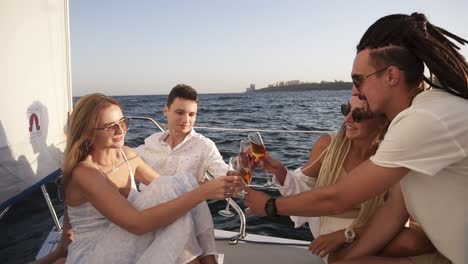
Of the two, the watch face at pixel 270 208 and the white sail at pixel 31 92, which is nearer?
the watch face at pixel 270 208

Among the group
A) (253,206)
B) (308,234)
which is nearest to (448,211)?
(253,206)

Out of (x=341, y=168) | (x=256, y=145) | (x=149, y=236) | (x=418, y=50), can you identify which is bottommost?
(x=149, y=236)

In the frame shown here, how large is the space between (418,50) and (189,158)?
7.04 ft

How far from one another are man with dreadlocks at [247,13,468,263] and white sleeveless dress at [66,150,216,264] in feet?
1.11

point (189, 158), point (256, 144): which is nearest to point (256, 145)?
point (256, 144)

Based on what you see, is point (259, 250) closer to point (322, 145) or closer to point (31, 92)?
point (322, 145)

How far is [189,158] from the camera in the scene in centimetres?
322

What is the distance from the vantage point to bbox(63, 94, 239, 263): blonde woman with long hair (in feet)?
5.57

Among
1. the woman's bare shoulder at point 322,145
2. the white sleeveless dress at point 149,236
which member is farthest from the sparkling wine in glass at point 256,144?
the woman's bare shoulder at point 322,145

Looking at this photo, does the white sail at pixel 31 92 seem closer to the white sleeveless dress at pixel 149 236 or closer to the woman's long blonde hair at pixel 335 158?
the white sleeveless dress at pixel 149 236

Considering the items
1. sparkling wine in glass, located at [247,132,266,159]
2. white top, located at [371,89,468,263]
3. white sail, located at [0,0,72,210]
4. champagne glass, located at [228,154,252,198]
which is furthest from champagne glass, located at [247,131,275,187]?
white sail, located at [0,0,72,210]

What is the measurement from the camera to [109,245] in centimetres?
174

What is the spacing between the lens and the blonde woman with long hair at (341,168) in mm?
1918

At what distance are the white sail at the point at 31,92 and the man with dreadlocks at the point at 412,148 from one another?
6.49ft
